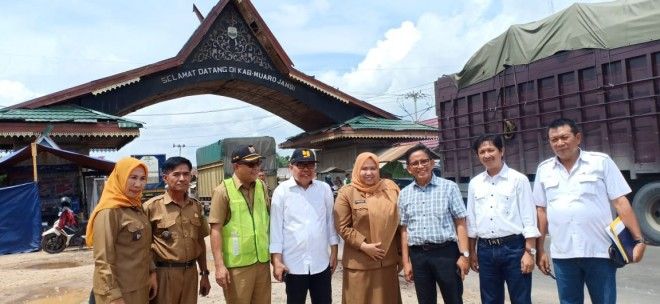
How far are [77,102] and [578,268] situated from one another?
43.0ft

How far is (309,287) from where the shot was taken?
3.79 metres

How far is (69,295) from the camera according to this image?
259 inches

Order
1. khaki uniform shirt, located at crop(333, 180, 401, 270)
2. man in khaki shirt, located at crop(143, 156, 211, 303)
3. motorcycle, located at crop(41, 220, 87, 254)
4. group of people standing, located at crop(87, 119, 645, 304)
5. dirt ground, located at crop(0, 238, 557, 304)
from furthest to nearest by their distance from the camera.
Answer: motorcycle, located at crop(41, 220, 87, 254)
dirt ground, located at crop(0, 238, 557, 304)
khaki uniform shirt, located at crop(333, 180, 401, 270)
man in khaki shirt, located at crop(143, 156, 211, 303)
group of people standing, located at crop(87, 119, 645, 304)

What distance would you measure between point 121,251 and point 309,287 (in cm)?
138

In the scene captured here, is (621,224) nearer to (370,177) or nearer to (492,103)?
(370,177)

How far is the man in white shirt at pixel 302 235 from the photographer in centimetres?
367

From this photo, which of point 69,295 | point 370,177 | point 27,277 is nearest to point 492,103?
point 370,177

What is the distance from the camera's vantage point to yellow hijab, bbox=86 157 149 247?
3.14m

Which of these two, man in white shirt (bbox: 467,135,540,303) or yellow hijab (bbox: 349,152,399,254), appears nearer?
man in white shirt (bbox: 467,135,540,303)

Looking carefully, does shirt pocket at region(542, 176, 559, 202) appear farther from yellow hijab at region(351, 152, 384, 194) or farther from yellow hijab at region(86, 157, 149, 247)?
yellow hijab at region(86, 157, 149, 247)

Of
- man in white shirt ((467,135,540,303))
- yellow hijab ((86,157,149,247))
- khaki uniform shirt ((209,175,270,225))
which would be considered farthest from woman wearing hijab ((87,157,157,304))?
man in white shirt ((467,135,540,303))

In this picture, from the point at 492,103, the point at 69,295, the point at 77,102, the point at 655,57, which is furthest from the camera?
the point at 77,102

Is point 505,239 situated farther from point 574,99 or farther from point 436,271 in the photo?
point 574,99

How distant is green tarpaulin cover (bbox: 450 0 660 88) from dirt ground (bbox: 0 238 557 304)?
4.74 m
